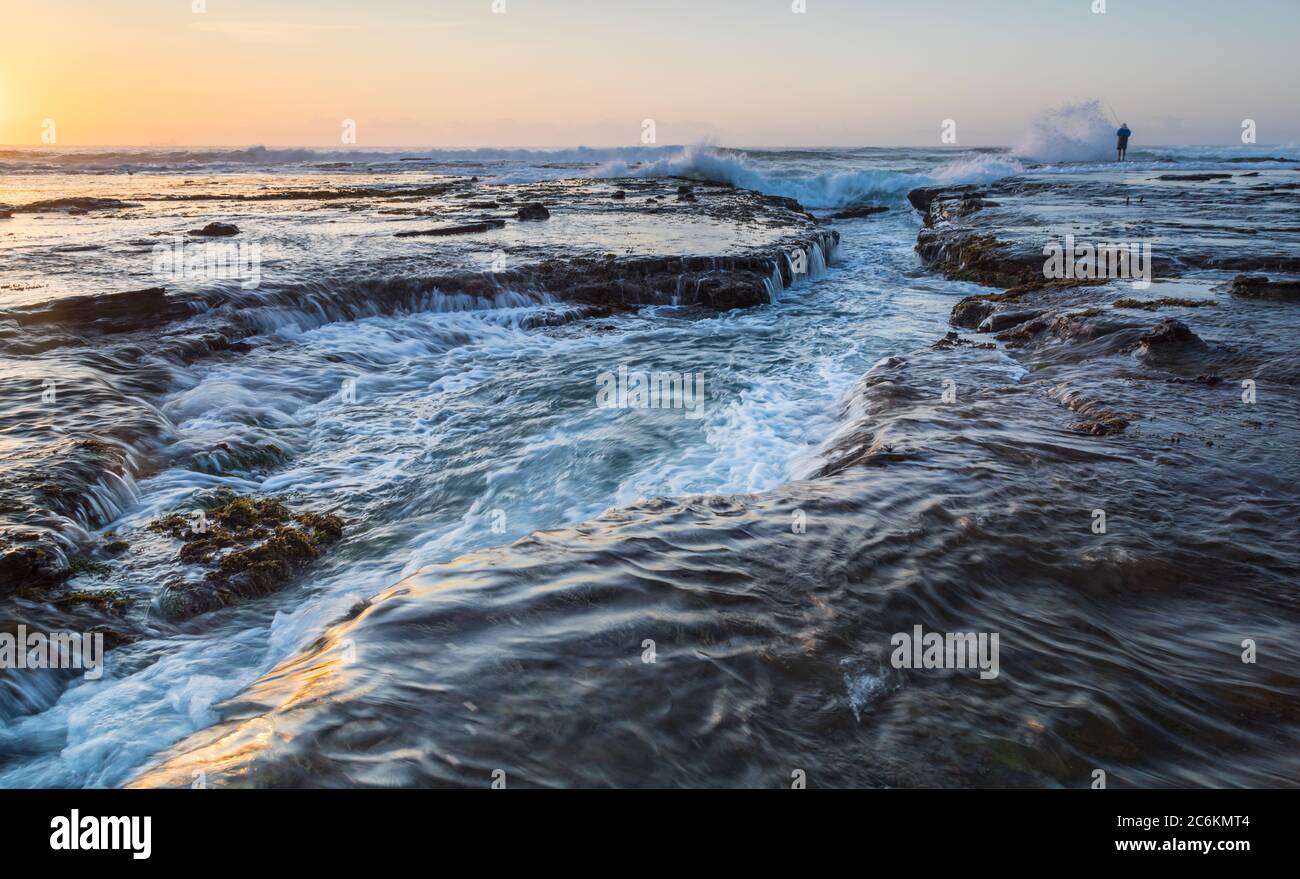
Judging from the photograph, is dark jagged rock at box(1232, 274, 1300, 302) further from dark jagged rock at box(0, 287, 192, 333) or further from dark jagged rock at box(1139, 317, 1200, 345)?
dark jagged rock at box(0, 287, 192, 333)

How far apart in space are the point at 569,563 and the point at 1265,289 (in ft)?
44.8

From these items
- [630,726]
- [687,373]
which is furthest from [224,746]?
[687,373]

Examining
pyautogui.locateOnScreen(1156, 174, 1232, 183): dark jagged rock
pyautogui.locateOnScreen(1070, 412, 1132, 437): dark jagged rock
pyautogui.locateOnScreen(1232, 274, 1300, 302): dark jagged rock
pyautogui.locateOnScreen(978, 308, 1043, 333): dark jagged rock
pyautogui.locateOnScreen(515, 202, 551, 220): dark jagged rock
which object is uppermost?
pyautogui.locateOnScreen(1156, 174, 1232, 183): dark jagged rock

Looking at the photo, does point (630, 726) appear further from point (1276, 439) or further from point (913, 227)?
point (913, 227)

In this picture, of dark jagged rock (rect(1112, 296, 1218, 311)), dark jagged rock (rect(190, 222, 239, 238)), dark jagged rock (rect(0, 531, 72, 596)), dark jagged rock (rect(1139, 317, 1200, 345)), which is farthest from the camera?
dark jagged rock (rect(190, 222, 239, 238))

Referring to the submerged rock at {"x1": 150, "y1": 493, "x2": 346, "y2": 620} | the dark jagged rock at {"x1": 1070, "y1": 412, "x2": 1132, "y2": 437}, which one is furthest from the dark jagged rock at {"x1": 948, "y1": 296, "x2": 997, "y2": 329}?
the submerged rock at {"x1": 150, "y1": 493, "x2": 346, "y2": 620}

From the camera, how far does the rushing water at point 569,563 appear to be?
10.1ft

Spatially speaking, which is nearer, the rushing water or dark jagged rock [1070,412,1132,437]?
the rushing water

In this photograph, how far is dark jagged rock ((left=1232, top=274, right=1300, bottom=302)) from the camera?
40.1 ft

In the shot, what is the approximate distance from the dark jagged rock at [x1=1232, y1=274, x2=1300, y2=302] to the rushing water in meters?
4.78

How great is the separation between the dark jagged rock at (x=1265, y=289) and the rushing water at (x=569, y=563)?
4775mm

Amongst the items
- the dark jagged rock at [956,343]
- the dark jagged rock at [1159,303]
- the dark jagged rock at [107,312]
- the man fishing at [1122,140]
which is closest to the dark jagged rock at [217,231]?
the dark jagged rock at [107,312]
